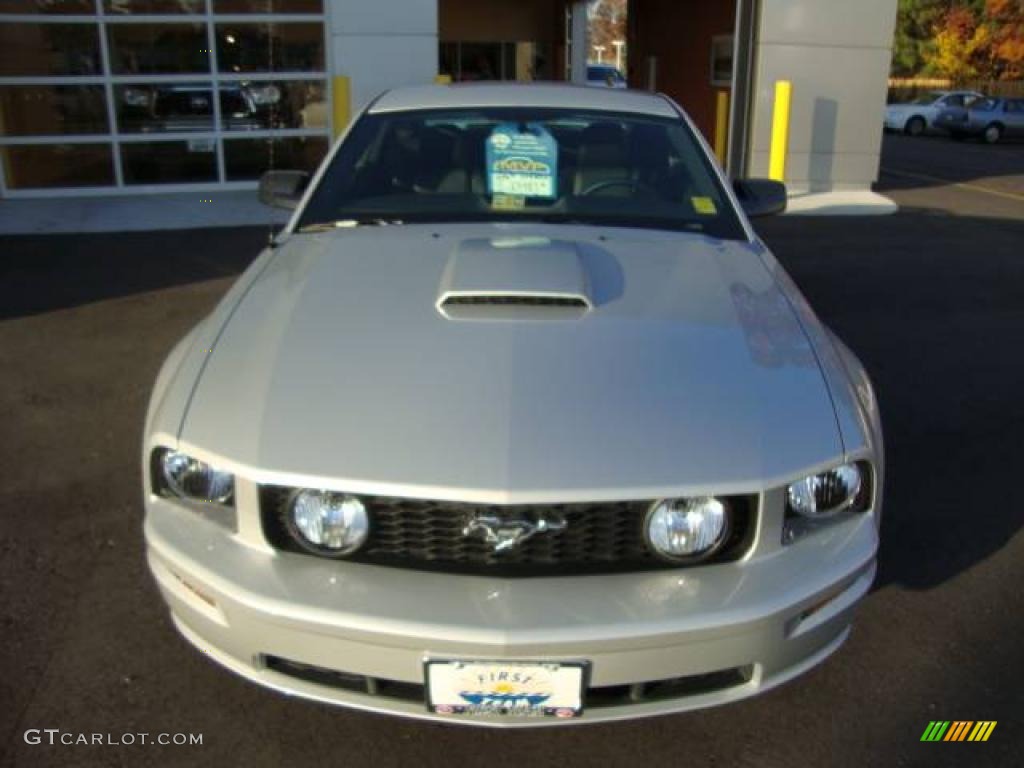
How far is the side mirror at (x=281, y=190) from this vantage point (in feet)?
13.5

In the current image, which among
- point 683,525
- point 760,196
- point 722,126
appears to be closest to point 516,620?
point 683,525

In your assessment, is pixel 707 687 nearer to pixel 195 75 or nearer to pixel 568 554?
pixel 568 554

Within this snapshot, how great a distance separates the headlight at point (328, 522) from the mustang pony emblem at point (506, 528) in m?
0.25

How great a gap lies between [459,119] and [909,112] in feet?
98.3

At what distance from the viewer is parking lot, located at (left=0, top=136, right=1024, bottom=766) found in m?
2.68

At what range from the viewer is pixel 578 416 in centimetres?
236

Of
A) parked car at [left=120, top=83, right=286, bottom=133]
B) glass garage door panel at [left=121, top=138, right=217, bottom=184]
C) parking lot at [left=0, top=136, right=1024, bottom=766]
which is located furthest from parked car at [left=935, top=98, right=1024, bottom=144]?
parking lot at [left=0, top=136, right=1024, bottom=766]

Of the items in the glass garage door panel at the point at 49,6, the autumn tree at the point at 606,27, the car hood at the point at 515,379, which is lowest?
the car hood at the point at 515,379

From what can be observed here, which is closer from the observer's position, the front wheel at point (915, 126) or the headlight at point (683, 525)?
the headlight at point (683, 525)

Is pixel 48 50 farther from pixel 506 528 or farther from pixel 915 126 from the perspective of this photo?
pixel 915 126

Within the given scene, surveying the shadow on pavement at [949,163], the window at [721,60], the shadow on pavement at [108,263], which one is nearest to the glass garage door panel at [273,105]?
the shadow on pavement at [108,263]

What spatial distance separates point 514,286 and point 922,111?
30.9 metres

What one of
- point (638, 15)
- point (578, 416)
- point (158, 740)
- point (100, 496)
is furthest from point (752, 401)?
point (638, 15)

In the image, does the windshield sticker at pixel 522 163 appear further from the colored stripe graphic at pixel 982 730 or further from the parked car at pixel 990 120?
the parked car at pixel 990 120
